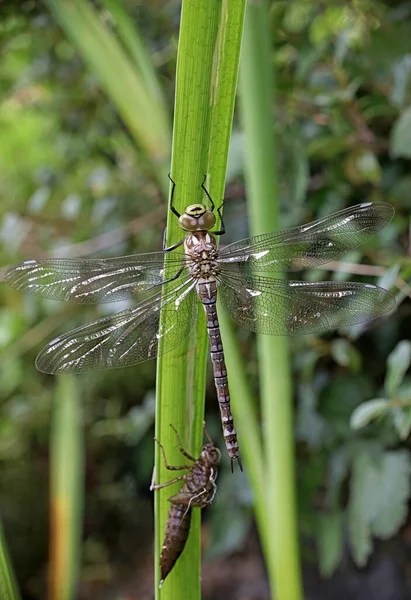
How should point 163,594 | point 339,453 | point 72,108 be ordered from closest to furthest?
point 163,594
point 339,453
point 72,108

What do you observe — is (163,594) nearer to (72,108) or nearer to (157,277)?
(157,277)

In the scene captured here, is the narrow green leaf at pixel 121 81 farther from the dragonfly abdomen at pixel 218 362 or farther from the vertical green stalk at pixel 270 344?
the dragonfly abdomen at pixel 218 362

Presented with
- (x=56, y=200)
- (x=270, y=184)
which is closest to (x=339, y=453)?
(x=270, y=184)

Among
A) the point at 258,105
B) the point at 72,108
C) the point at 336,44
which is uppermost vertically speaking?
the point at 72,108

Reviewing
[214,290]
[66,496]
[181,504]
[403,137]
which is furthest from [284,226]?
[66,496]

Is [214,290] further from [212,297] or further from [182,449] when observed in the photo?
[182,449]

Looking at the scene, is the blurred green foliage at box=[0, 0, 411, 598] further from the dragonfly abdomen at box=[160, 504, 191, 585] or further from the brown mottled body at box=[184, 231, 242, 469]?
the dragonfly abdomen at box=[160, 504, 191, 585]
